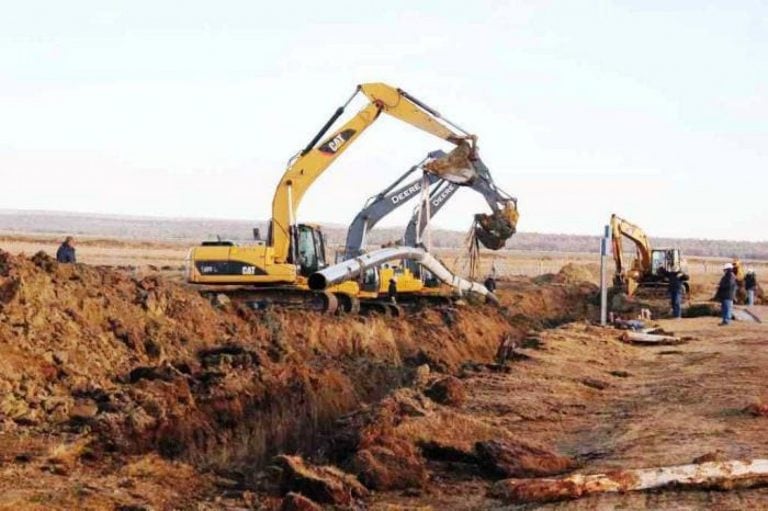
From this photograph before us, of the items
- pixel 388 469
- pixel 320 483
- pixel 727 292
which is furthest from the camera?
pixel 727 292

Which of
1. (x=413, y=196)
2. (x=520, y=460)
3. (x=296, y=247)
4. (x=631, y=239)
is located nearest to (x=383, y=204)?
(x=413, y=196)

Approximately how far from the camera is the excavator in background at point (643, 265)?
130ft

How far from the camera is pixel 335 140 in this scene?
26.3 m

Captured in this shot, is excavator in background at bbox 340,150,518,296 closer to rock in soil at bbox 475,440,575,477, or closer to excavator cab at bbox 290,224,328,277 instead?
excavator cab at bbox 290,224,328,277

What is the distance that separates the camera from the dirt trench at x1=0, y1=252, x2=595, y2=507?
10711 millimetres

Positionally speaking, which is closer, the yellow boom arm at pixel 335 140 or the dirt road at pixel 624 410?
the dirt road at pixel 624 410

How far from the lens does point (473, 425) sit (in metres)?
11.0

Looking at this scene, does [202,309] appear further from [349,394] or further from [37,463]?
[37,463]

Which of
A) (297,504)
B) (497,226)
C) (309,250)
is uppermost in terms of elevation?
(497,226)

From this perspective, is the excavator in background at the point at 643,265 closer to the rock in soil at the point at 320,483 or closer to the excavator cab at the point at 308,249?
the excavator cab at the point at 308,249

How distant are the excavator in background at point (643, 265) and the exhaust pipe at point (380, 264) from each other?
937cm

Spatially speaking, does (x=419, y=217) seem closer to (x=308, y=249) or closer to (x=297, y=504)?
(x=308, y=249)

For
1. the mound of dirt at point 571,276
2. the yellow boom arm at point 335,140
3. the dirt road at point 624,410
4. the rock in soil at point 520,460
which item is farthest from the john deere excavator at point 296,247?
the mound of dirt at point 571,276

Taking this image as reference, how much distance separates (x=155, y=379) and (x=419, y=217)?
18944 mm
